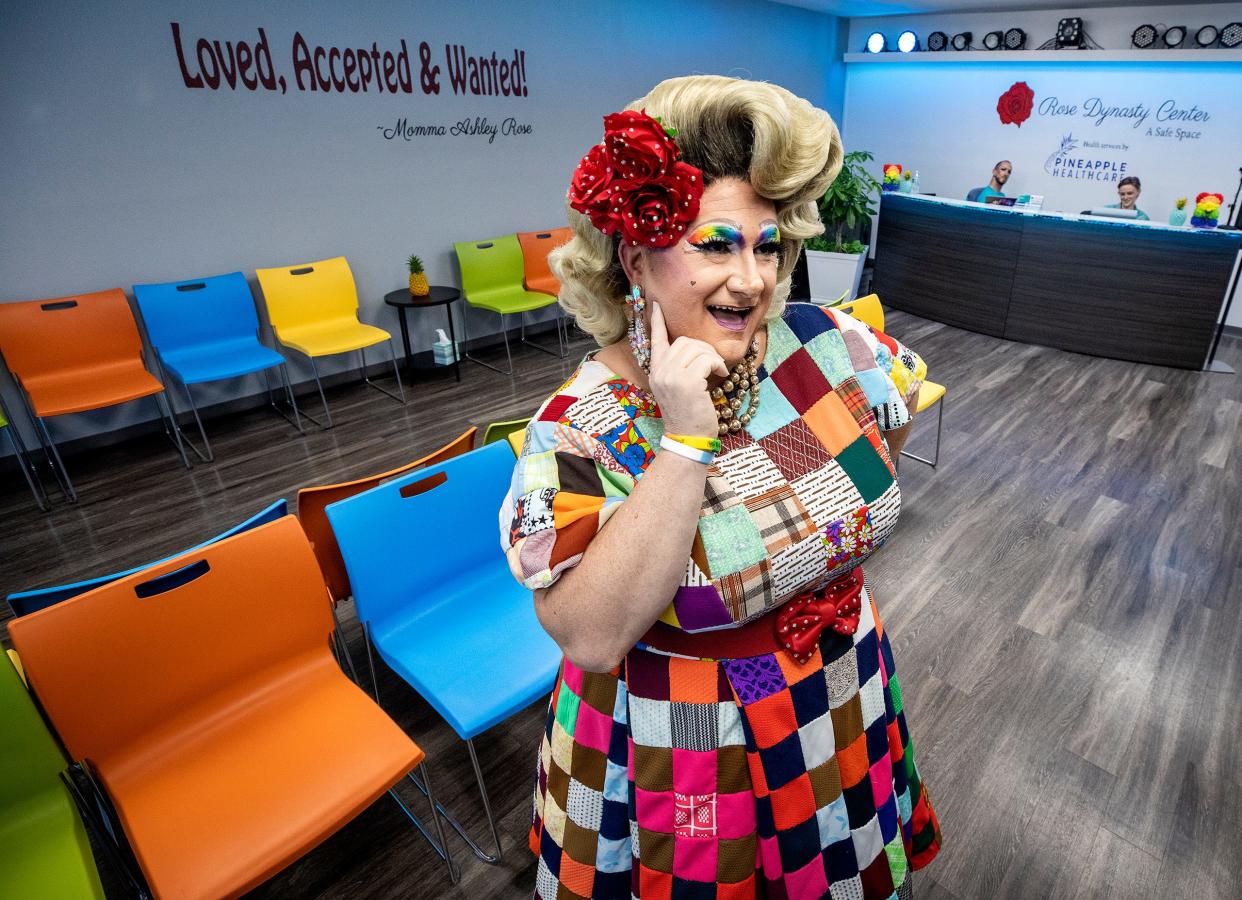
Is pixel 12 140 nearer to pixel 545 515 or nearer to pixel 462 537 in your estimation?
pixel 462 537

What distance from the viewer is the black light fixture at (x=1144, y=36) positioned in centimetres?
664

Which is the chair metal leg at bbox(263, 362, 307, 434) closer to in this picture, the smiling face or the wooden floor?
the wooden floor

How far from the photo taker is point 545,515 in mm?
892

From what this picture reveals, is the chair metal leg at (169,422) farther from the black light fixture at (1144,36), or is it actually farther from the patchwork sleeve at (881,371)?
the black light fixture at (1144,36)

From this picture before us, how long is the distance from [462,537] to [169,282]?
11.3 ft

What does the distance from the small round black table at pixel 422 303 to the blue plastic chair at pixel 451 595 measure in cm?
303

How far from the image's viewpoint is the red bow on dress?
1035 millimetres

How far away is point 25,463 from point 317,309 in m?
1.84

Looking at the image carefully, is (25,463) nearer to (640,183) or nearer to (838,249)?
(640,183)

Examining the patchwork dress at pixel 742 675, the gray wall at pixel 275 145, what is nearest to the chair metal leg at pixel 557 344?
the gray wall at pixel 275 145

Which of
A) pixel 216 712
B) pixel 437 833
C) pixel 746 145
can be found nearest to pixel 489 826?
pixel 437 833

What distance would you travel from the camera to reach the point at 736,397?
3.42 ft

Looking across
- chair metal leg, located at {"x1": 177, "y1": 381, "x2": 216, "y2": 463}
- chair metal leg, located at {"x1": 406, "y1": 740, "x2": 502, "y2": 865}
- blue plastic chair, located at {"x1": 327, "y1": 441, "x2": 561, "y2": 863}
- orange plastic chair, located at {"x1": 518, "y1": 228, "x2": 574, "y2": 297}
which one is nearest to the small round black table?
orange plastic chair, located at {"x1": 518, "y1": 228, "x2": 574, "y2": 297}

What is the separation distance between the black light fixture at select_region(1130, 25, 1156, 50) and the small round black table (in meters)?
6.85
